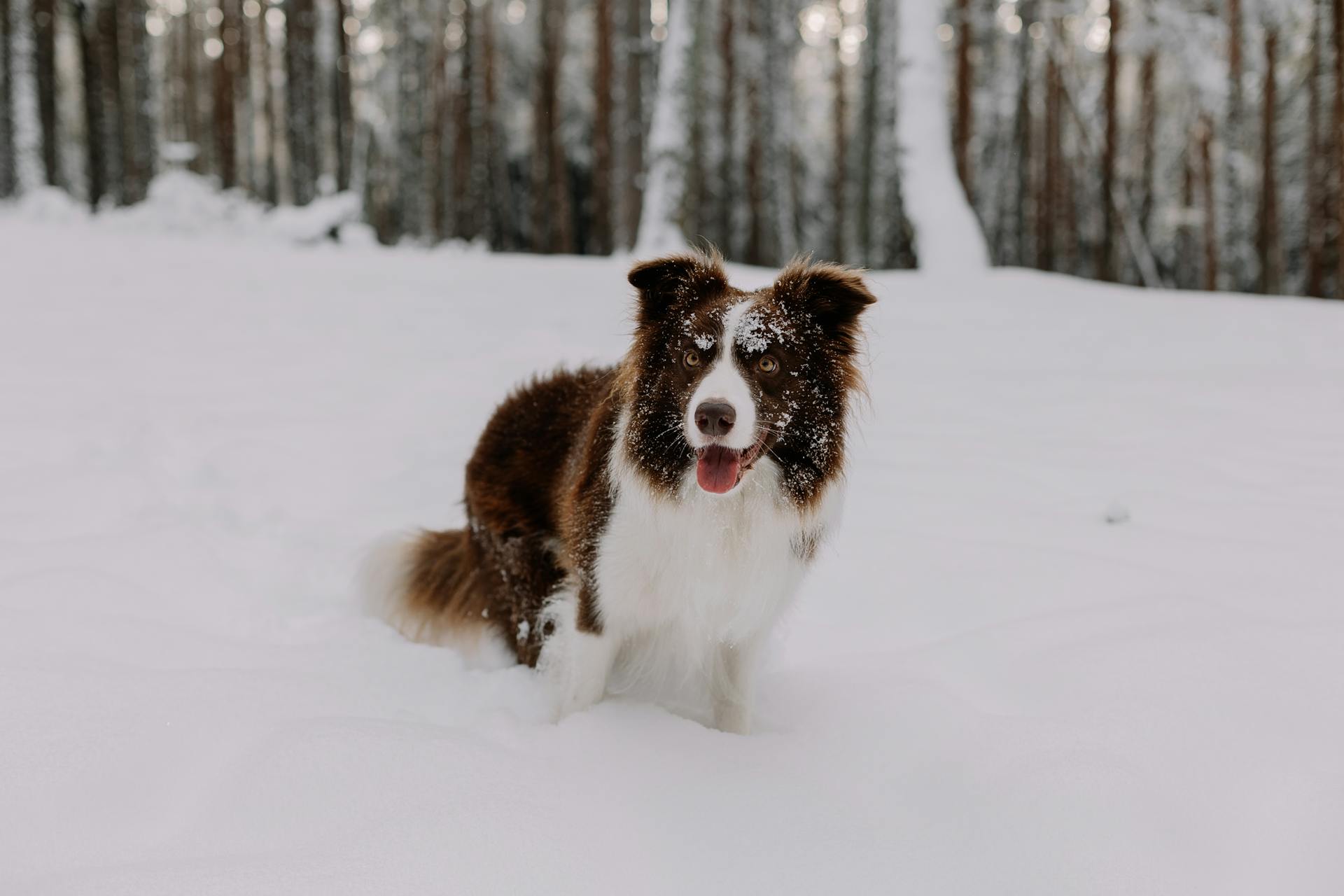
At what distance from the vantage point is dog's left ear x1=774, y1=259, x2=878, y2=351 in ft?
9.07

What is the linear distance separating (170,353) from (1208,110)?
18866 millimetres

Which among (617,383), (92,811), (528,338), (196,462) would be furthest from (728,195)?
(92,811)

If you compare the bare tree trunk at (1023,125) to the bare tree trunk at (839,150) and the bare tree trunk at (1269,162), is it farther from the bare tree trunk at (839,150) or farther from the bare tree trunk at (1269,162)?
the bare tree trunk at (1269,162)

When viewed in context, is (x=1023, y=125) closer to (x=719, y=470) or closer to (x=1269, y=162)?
(x=1269, y=162)

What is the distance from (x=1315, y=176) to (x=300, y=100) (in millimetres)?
20359

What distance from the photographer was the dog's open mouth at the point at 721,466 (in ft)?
8.32

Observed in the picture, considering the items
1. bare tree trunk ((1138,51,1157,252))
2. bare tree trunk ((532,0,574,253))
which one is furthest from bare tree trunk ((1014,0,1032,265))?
bare tree trunk ((532,0,574,253))

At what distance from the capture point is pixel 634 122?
15.4 metres

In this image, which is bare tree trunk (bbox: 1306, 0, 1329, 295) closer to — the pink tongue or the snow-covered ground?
the snow-covered ground

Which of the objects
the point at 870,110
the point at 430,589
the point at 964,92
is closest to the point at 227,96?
the point at 870,110

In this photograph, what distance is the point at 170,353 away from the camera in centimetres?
646

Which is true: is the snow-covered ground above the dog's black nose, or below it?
below

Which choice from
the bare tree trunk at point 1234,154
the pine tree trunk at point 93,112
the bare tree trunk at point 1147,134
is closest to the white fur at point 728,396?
the bare tree trunk at point 1234,154

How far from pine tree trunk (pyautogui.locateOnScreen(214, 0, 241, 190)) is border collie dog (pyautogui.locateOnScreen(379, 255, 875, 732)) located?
18.1 metres
